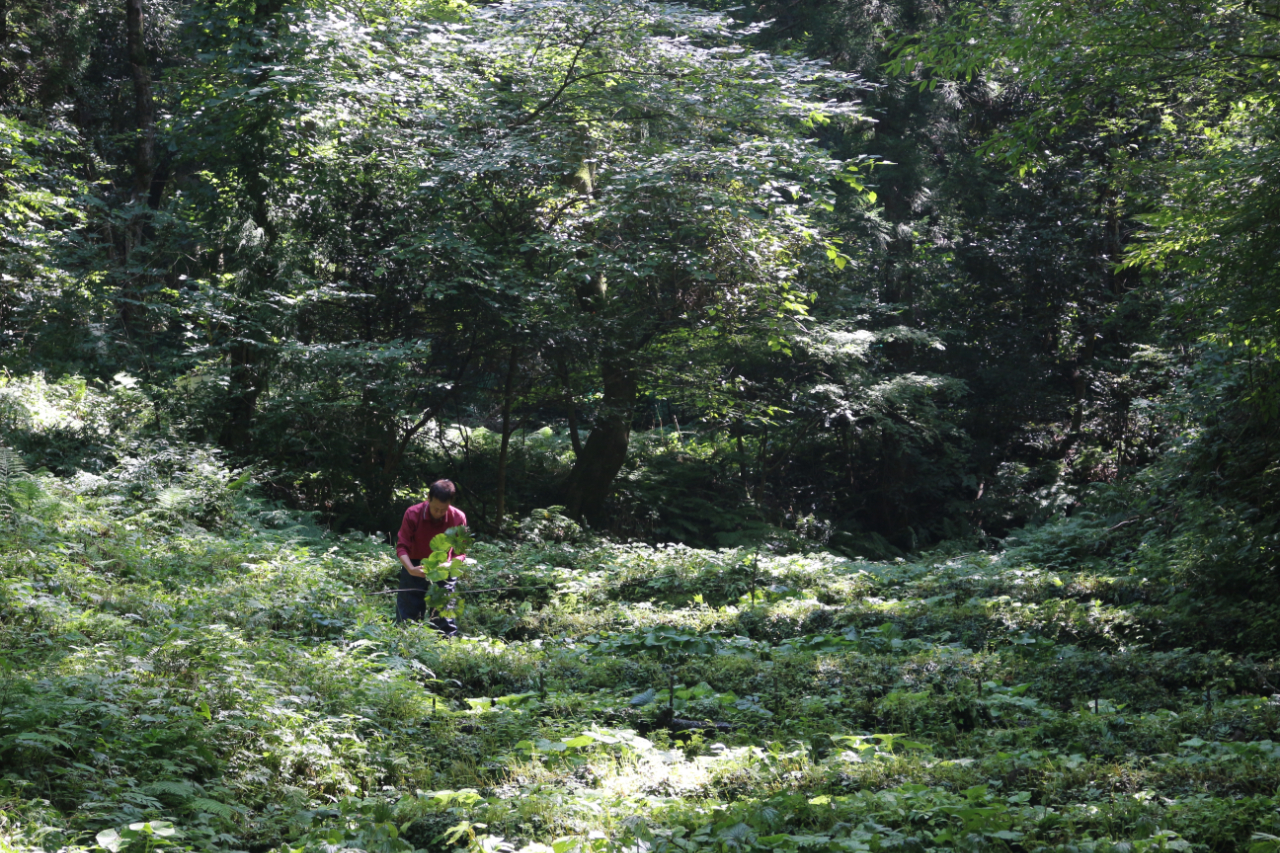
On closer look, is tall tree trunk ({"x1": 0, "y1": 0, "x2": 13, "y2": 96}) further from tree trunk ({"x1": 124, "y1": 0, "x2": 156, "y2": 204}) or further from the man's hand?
the man's hand

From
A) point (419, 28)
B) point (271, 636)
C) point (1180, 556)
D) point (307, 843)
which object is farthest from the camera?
point (419, 28)

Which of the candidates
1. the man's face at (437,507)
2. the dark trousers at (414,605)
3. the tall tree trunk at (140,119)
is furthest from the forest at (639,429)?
the man's face at (437,507)

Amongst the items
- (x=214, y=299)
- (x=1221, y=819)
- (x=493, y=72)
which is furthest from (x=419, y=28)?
(x=1221, y=819)

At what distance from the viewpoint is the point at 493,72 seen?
45.5 ft

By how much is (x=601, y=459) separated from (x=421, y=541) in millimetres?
7851

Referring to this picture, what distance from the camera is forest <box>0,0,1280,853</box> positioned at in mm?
4102

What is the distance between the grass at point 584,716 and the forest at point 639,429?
0.11 feet

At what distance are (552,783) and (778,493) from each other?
15391 mm

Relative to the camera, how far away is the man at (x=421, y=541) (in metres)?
7.26

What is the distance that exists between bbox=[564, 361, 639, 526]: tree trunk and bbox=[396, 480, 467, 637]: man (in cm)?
721

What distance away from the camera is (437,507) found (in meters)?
7.26

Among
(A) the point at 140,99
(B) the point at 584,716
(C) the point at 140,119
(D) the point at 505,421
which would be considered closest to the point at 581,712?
(B) the point at 584,716

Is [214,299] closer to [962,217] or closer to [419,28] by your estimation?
[419,28]

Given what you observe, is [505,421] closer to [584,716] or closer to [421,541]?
[421,541]
